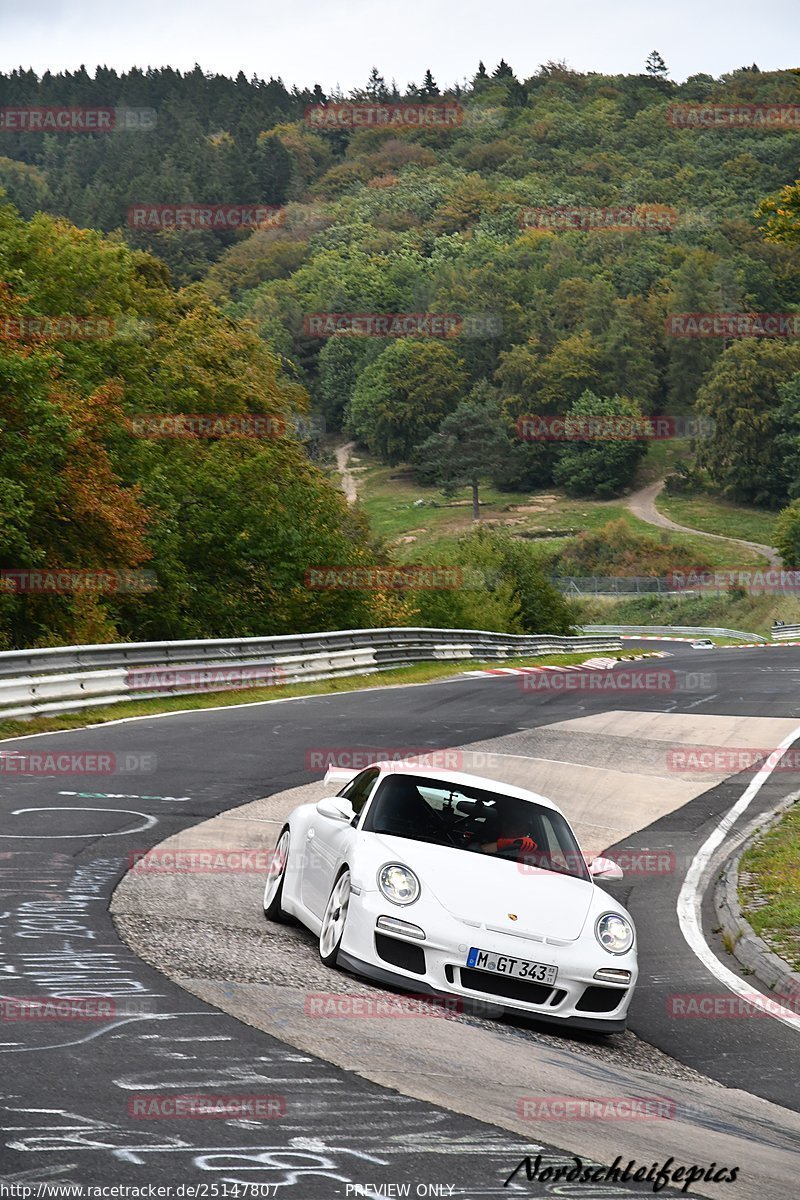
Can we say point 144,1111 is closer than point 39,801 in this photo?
Yes

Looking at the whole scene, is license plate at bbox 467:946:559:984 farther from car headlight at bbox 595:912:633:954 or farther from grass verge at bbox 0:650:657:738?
grass verge at bbox 0:650:657:738

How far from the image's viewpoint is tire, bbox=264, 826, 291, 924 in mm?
9805

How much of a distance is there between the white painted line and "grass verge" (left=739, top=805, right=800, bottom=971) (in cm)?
42

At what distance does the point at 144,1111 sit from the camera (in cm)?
509

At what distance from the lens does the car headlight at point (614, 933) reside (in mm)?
8344

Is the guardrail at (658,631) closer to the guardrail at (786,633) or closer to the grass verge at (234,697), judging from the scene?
the guardrail at (786,633)

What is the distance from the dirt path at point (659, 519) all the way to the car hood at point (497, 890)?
117404 millimetres

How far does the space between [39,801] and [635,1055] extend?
732 centimetres

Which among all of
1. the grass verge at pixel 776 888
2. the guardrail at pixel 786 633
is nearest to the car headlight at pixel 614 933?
the grass verge at pixel 776 888

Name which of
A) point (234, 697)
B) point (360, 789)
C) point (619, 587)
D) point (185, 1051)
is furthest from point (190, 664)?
point (619, 587)

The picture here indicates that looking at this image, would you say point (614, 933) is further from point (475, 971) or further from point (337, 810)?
point (337, 810)

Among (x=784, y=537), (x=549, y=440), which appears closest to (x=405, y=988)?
(x=784, y=537)

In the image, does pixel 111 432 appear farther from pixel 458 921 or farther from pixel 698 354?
pixel 698 354

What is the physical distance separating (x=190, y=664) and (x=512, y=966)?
64.0 feet
